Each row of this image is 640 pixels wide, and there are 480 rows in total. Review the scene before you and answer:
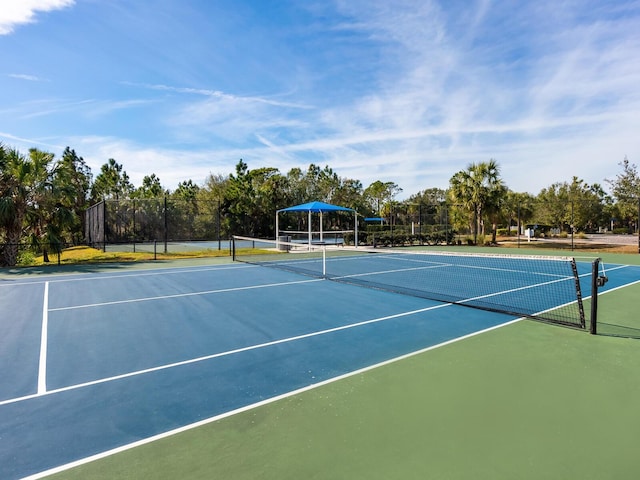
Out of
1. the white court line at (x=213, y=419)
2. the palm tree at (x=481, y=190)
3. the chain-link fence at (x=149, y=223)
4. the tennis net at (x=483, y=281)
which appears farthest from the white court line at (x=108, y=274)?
the palm tree at (x=481, y=190)

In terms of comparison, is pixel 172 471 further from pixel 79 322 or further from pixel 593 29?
pixel 593 29

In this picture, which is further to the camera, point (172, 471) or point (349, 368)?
point (349, 368)

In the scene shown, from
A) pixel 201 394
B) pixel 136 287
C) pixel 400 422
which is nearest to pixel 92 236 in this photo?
pixel 136 287

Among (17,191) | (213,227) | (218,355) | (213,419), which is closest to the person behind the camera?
(213,419)

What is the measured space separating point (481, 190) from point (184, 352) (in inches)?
927

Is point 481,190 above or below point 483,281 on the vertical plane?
above

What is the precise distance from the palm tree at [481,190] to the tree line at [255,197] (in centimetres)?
6

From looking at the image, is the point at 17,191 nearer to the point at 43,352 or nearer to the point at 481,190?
the point at 43,352

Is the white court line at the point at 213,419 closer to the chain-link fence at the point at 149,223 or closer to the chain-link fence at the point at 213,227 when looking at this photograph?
the chain-link fence at the point at 149,223

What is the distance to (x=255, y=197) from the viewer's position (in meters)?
33.7

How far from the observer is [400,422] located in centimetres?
294

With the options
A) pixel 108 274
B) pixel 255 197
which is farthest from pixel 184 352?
pixel 255 197

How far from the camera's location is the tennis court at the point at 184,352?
287 centimetres

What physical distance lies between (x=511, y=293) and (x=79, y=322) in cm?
900
